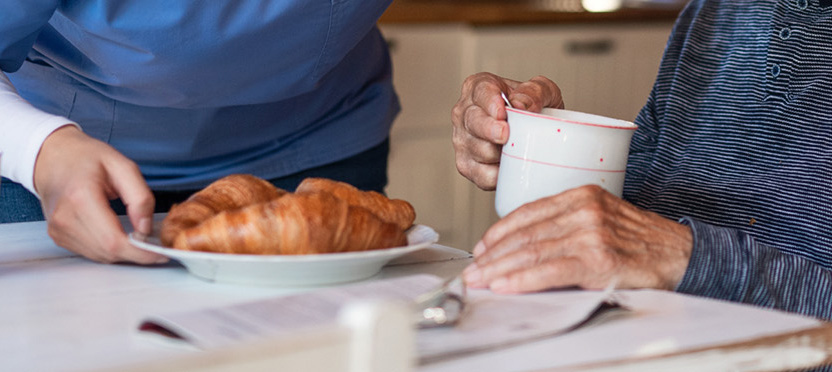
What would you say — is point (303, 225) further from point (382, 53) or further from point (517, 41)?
point (517, 41)

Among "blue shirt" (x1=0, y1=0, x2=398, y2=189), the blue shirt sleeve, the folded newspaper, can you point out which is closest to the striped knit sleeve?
the folded newspaper

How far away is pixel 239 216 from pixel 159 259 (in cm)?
12

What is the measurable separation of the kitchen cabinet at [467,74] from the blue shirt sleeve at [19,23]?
1.50 metres

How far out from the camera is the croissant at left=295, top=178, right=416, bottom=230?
2.55ft

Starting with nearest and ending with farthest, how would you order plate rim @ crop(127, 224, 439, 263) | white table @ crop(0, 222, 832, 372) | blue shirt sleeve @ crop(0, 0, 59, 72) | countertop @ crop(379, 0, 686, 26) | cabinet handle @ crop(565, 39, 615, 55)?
white table @ crop(0, 222, 832, 372) < plate rim @ crop(127, 224, 439, 263) < blue shirt sleeve @ crop(0, 0, 59, 72) < countertop @ crop(379, 0, 686, 26) < cabinet handle @ crop(565, 39, 615, 55)

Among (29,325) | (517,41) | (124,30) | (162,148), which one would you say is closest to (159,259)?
(29,325)

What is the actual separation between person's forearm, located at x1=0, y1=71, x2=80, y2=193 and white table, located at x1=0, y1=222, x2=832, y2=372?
0.31 feet

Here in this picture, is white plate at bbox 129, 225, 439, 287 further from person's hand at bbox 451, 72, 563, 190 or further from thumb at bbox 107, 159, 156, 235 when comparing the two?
person's hand at bbox 451, 72, 563, 190

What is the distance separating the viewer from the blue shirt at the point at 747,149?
2.51 feet

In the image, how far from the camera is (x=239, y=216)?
665 mm

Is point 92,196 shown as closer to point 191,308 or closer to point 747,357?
point 191,308

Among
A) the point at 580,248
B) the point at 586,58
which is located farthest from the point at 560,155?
the point at 586,58

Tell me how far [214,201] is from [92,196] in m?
0.10

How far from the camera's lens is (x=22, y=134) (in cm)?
81
